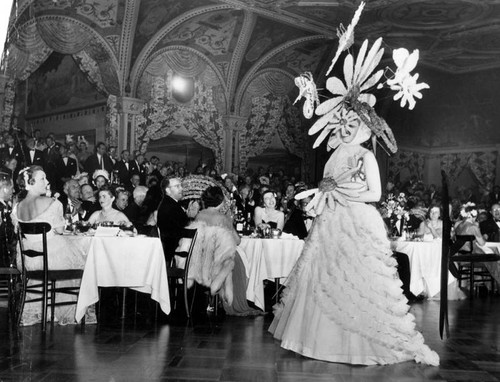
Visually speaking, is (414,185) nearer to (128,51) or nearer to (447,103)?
(447,103)

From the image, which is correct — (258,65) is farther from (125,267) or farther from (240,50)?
(125,267)

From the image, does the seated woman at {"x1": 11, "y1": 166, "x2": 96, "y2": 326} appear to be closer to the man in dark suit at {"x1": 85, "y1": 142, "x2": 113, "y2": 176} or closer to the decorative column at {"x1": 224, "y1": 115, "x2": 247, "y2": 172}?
the man in dark suit at {"x1": 85, "y1": 142, "x2": 113, "y2": 176}

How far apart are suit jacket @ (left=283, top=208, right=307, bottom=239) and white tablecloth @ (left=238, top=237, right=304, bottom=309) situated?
1.08 m

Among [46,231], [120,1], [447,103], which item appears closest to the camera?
[46,231]

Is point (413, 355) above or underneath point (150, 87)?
underneath

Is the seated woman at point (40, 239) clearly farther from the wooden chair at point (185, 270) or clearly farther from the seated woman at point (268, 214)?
the seated woman at point (268, 214)

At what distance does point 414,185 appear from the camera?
65.3 feet

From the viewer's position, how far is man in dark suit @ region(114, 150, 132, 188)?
12789 millimetres

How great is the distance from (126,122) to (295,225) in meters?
7.93

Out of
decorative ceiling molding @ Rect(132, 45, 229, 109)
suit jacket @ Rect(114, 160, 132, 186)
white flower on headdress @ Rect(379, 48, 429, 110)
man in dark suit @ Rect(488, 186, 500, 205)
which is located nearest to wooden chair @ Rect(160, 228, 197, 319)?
white flower on headdress @ Rect(379, 48, 429, 110)

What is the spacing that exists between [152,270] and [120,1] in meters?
9.38

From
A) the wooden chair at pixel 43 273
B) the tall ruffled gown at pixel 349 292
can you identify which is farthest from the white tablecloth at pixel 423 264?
the wooden chair at pixel 43 273

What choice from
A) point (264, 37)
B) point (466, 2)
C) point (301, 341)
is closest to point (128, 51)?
point (264, 37)

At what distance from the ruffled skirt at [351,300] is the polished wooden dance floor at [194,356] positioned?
100 mm
